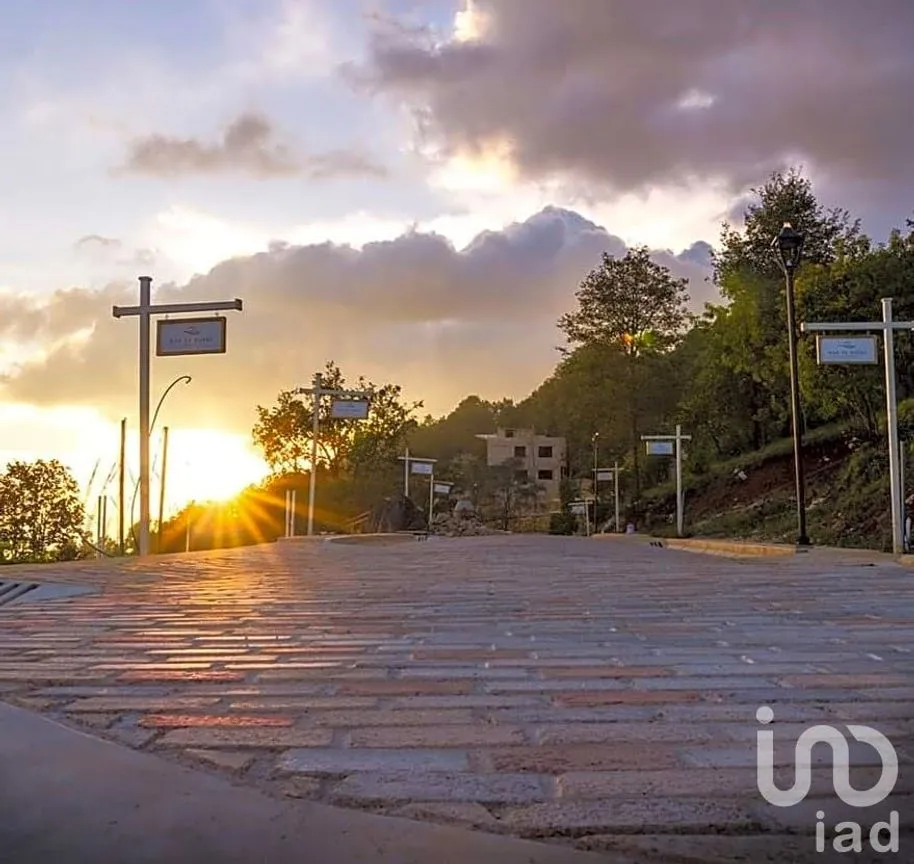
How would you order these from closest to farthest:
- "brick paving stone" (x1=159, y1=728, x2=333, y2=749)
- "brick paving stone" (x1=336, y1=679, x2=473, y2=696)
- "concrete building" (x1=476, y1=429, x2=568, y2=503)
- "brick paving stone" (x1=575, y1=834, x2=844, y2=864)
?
"brick paving stone" (x1=575, y1=834, x2=844, y2=864)
"brick paving stone" (x1=159, y1=728, x2=333, y2=749)
"brick paving stone" (x1=336, y1=679, x2=473, y2=696)
"concrete building" (x1=476, y1=429, x2=568, y2=503)

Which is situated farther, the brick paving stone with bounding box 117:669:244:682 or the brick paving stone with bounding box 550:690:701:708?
the brick paving stone with bounding box 117:669:244:682

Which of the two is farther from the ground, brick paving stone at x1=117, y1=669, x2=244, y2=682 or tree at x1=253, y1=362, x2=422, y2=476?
tree at x1=253, y1=362, x2=422, y2=476

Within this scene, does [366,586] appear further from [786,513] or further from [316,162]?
[786,513]

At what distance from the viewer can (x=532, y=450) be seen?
237 feet

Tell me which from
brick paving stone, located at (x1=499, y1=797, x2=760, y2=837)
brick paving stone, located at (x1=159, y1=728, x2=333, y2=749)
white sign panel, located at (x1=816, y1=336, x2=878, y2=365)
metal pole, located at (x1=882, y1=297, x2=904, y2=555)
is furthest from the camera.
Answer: white sign panel, located at (x1=816, y1=336, x2=878, y2=365)

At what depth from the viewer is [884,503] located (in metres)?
19.6

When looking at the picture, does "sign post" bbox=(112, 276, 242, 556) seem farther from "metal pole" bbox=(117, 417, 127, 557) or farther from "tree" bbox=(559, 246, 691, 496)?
"tree" bbox=(559, 246, 691, 496)

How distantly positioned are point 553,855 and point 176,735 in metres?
1.35

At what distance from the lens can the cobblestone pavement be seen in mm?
2197

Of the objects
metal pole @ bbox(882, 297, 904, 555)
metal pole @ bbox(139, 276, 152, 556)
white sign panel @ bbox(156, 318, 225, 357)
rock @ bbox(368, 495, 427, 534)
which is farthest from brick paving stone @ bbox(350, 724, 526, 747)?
rock @ bbox(368, 495, 427, 534)

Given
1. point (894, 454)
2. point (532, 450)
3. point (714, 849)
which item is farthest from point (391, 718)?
point (532, 450)

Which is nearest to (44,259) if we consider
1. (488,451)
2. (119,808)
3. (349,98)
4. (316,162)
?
(316,162)

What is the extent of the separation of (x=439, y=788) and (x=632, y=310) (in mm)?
38027

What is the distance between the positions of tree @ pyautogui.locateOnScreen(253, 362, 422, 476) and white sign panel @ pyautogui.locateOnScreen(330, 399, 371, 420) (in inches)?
586
